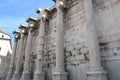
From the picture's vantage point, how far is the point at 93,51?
4898mm

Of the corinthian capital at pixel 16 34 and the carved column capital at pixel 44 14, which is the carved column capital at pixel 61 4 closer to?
the carved column capital at pixel 44 14

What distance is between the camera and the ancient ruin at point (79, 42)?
4848 mm

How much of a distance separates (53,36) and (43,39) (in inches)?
29.0

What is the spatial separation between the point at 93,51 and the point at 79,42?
4.69 ft

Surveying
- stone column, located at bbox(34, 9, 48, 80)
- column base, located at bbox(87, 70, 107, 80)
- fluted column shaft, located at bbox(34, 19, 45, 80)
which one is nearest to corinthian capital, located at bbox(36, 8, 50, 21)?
A: stone column, located at bbox(34, 9, 48, 80)

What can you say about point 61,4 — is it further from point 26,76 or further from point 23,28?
point 23,28

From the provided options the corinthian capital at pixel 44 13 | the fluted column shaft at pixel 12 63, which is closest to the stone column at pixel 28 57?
the corinthian capital at pixel 44 13

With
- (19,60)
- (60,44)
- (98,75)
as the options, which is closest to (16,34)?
(19,60)

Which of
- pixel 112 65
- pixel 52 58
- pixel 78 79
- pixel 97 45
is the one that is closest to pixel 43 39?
pixel 52 58

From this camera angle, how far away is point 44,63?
820cm

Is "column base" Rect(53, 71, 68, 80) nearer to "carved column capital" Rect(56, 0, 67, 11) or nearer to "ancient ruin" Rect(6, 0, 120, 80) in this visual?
"ancient ruin" Rect(6, 0, 120, 80)

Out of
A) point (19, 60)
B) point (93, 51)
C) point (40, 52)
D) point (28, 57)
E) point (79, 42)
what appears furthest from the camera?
point (19, 60)

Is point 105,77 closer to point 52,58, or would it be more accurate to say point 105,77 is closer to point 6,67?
point 52,58

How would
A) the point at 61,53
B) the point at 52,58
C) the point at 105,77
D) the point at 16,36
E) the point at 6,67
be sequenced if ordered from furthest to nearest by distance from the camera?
the point at 6,67 → the point at 16,36 → the point at 52,58 → the point at 61,53 → the point at 105,77
